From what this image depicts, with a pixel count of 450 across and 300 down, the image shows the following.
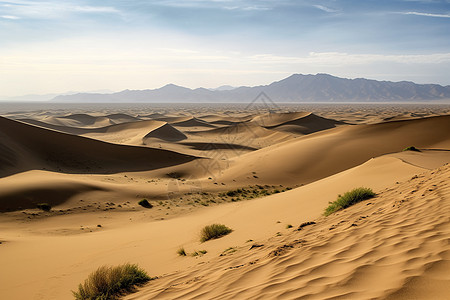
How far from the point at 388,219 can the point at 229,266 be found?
280 centimetres

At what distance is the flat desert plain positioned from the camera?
3921mm

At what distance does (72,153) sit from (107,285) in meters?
27.3

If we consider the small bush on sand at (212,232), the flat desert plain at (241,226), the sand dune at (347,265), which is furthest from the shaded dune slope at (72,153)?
the sand dune at (347,265)

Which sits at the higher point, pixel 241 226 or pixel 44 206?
pixel 241 226

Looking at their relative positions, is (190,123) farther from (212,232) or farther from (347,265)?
(347,265)

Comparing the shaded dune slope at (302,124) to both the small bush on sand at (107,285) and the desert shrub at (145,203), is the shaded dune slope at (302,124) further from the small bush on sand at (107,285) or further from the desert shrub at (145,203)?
the small bush on sand at (107,285)

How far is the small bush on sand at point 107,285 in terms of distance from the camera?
5.17 m

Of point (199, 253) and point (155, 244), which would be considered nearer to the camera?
point (199, 253)

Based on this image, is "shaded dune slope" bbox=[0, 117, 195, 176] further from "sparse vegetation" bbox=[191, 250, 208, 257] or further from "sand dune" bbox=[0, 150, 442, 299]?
"sparse vegetation" bbox=[191, 250, 208, 257]

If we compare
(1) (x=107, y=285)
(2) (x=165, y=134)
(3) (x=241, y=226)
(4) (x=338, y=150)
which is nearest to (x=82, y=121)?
(2) (x=165, y=134)

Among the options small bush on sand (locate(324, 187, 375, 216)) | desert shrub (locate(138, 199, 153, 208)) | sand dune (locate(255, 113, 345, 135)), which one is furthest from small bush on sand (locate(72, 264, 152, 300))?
sand dune (locate(255, 113, 345, 135))

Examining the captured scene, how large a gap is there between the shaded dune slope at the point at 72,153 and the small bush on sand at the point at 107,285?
22.8 meters

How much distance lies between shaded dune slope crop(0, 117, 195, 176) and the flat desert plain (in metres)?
0.17

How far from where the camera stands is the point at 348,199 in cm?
867
